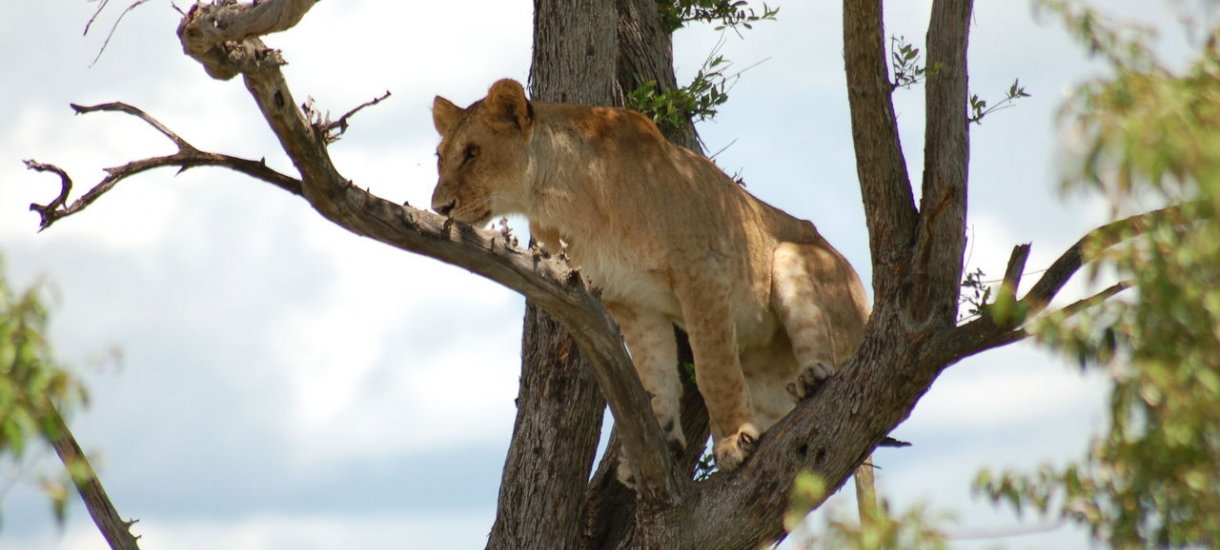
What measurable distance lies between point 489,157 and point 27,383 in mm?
3959

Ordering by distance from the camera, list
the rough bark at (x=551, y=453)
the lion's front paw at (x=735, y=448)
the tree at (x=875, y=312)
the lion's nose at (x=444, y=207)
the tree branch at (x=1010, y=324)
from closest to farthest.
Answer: the tree at (x=875, y=312)
the tree branch at (x=1010, y=324)
the lion's front paw at (x=735, y=448)
the lion's nose at (x=444, y=207)
the rough bark at (x=551, y=453)

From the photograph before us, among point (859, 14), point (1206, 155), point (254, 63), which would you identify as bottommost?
point (1206, 155)

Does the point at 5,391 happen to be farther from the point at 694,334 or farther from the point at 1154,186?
the point at 694,334

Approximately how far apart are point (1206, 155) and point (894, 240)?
3557 millimetres

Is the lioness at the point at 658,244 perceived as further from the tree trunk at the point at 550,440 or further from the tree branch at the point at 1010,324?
the tree branch at the point at 1010,324

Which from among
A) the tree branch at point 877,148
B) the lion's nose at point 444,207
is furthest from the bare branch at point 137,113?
the tree branch at point 877,148

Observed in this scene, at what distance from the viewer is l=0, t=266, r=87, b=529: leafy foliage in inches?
127

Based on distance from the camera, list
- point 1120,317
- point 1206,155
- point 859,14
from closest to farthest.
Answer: point 1206,155, point 1120,317, point 859,14

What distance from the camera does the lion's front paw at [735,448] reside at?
Answer: 263 inches

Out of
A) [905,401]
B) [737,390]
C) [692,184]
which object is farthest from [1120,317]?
[692,184]

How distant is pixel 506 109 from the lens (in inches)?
282

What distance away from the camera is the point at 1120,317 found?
342 cm

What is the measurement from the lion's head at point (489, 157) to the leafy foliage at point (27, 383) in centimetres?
365

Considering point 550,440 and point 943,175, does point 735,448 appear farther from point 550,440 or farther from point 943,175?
point 943,175
